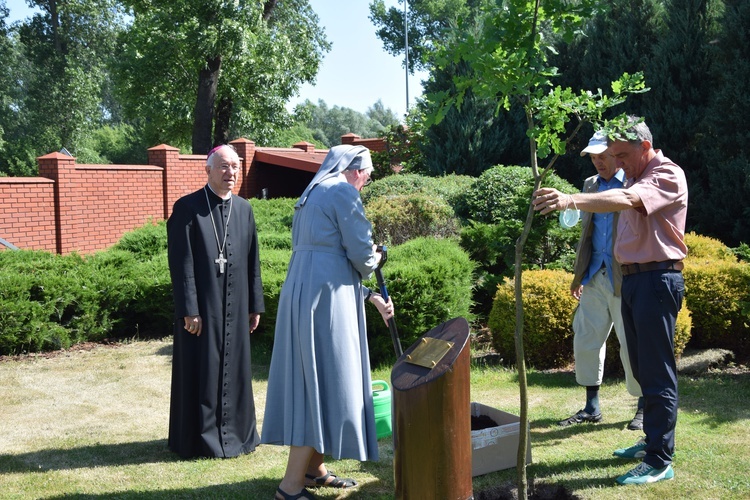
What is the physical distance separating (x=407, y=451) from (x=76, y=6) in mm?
44663

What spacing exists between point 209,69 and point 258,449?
20593 millimetres

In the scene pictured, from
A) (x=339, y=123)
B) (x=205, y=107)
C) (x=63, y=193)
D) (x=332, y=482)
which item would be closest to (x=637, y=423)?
(x=332, y=482)

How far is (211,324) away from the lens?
5227 millimetres

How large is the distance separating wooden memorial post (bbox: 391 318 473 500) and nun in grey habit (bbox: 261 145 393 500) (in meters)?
0.58

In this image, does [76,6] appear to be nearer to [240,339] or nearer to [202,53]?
[202,53]

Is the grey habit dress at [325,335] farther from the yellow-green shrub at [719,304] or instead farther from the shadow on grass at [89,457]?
the yellow-green shrub at [719,304]

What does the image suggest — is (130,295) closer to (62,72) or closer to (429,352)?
(429,352)

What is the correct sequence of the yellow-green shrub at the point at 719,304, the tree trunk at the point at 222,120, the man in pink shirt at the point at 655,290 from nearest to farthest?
1. the man in pink shirt at the point at 655,290
2. the yellow-green shrub at the point at 719,304
3. the tree trunk at the point at 222,120

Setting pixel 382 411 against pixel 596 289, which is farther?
pixel 596 289

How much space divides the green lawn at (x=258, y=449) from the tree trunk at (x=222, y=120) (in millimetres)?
20429

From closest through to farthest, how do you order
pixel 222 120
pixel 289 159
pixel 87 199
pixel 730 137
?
pixel 730 137, pixel 87 199, pixel 289 159, pixel 222 120

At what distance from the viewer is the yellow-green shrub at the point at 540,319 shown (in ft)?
23.8

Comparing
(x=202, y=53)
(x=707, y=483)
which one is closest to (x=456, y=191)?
(x=707, y=483)

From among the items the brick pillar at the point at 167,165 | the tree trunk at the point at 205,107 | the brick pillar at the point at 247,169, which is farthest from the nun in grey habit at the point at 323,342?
the tree trunk at the point at 205,107
